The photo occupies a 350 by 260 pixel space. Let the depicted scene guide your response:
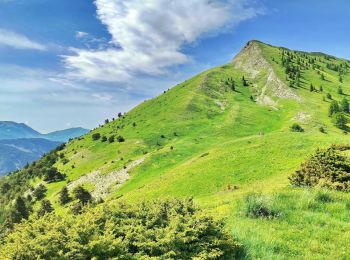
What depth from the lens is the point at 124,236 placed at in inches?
416

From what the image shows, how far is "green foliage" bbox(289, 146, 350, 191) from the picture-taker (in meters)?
21.0

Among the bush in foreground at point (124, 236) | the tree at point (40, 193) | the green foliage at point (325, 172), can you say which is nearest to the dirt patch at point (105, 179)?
the tree at point (40, 193)

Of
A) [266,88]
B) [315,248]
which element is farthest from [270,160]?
[266,88]

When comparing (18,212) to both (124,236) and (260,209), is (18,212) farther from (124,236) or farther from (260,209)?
(124,236)

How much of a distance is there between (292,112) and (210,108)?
107 feet

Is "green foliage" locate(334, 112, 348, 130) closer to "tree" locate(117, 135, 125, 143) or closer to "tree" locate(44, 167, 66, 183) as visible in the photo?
"tree" locate(117, 135, 125, 143)

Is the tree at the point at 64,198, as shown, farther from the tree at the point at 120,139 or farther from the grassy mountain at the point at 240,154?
the tree at the point at 120,139

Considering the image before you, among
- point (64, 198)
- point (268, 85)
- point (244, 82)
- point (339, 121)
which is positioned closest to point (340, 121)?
point (339, 121)

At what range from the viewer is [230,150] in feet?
194

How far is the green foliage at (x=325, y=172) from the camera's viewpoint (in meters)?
21.0

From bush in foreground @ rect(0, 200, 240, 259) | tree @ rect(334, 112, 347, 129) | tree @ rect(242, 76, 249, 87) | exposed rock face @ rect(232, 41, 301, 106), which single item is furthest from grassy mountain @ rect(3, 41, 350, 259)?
tree @ rect(242, 76, 249, 87)

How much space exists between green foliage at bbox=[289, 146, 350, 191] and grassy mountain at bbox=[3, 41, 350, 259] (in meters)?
1.38

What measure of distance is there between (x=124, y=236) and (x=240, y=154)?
45.2 m

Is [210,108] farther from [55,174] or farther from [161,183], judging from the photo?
[161,183]
